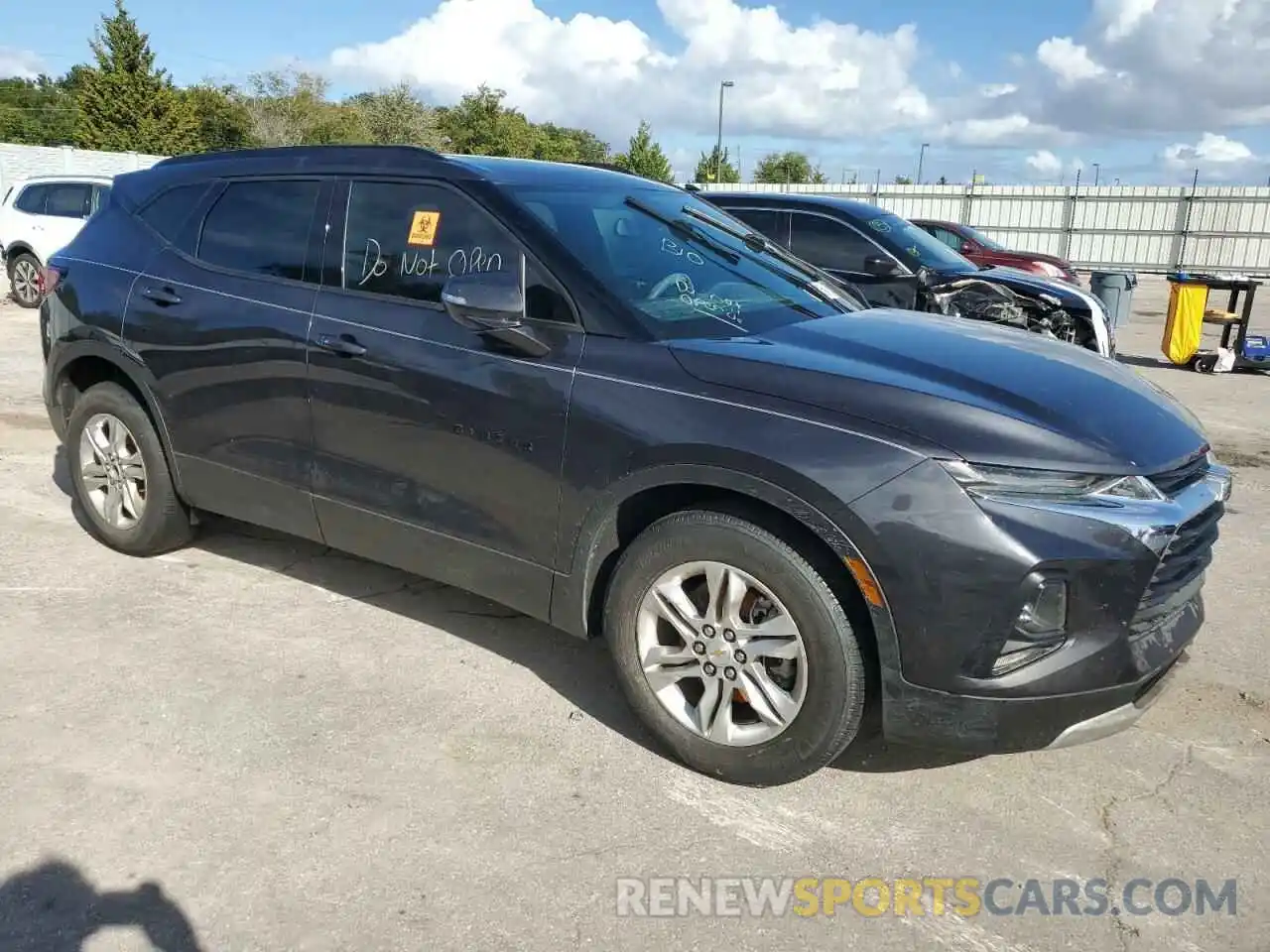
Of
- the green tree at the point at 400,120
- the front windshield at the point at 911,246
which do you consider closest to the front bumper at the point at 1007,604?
the front windshield at the point at 911,246

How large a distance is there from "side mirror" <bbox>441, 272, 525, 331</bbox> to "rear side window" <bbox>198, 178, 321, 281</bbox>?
1.03 meters

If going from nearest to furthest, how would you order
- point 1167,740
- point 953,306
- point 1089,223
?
point 1167,740
point 953,306
point 1089,223

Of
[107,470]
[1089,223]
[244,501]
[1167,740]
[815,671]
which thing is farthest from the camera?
[1089,223]

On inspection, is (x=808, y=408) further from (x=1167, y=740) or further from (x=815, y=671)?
(x=1167, y=740)

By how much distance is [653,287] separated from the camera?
3420 millimetres

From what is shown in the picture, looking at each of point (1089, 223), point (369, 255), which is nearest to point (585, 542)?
point (369, 255)

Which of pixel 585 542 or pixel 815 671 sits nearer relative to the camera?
pixel 815 671

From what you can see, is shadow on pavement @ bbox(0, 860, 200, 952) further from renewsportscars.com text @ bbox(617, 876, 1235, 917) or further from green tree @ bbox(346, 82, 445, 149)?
green tree @ bbox(346, 82, 445, 149)

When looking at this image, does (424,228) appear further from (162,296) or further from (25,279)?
(25,279)

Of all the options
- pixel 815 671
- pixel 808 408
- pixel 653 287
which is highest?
pixel 653 287

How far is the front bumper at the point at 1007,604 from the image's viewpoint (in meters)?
2.53

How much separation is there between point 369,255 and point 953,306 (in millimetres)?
6002

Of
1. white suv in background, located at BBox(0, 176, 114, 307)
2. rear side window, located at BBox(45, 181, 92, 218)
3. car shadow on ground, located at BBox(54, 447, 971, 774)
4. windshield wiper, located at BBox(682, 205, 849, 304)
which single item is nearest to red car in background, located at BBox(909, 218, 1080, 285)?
windshield wiper, located at BBox(682, 205, 849, 304)

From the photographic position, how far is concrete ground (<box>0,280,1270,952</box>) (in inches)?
97.1
